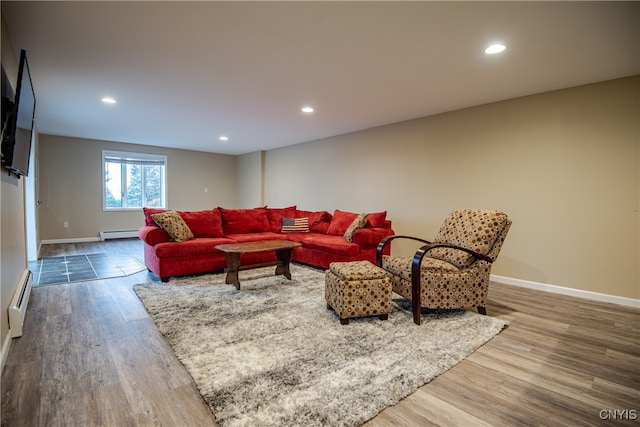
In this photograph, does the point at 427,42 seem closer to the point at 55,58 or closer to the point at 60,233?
the point at 55,58

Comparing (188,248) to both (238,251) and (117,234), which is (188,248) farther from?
(117,234)

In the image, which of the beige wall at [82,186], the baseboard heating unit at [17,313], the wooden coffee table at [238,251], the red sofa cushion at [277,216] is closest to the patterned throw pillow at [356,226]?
the wooden coffee table at [238,251]

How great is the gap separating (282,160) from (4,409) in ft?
21.4

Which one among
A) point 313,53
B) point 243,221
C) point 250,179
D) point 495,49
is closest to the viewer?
point 495,49

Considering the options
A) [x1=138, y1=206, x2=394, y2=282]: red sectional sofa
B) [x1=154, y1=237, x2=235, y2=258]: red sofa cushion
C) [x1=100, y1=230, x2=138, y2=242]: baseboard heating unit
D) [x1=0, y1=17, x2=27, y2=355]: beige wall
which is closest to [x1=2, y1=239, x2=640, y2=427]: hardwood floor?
[x1=0, y1=17, x2=27, y2=355]: beige wall

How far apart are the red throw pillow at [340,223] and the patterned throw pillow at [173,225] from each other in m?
2.17

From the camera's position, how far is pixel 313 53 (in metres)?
2.71

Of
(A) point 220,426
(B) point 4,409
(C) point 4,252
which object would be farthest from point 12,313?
(A) point 220,426

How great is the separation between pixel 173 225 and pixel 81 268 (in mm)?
1735

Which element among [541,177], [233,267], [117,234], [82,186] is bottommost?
[117,234]

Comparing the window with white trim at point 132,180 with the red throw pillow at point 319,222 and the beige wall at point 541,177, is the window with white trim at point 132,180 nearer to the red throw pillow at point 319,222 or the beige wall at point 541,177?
the red throw pillow at point 319,222

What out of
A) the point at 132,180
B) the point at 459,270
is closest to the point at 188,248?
the point at 459,270

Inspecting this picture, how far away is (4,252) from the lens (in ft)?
7.02

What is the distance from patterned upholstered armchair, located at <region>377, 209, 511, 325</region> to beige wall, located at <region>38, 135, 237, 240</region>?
7.04 metres
